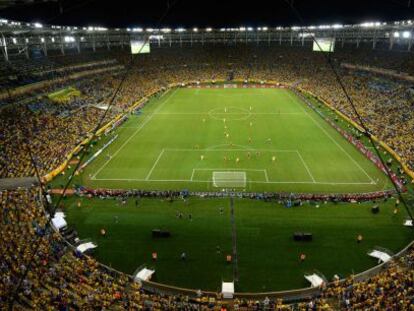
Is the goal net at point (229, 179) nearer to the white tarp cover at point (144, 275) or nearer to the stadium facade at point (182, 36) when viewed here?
the white tarp cover at point (144, 275)

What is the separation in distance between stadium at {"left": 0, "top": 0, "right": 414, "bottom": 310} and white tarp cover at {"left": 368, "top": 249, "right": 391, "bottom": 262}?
102 millimetres

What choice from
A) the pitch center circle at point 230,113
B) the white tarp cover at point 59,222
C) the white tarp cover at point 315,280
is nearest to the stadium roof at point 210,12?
the pitch center circle at point 230,113

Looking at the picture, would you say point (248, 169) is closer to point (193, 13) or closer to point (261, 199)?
point (261, 199)

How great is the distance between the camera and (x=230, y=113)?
63.3 m

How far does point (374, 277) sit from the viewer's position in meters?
20.5

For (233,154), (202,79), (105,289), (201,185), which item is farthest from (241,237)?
(202,79)

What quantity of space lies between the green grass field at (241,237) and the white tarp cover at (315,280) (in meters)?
0.55

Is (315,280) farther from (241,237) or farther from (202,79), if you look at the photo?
(202,79)

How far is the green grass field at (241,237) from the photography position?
75.8 ft

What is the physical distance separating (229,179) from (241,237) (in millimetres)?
10260

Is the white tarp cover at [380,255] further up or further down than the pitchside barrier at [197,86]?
further down

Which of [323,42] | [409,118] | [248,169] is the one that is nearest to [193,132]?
[248,169]

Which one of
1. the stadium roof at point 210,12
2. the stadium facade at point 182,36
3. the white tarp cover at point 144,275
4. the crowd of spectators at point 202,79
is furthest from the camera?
the stadium facade at point 182,36

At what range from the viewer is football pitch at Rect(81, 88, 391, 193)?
3569 cm
